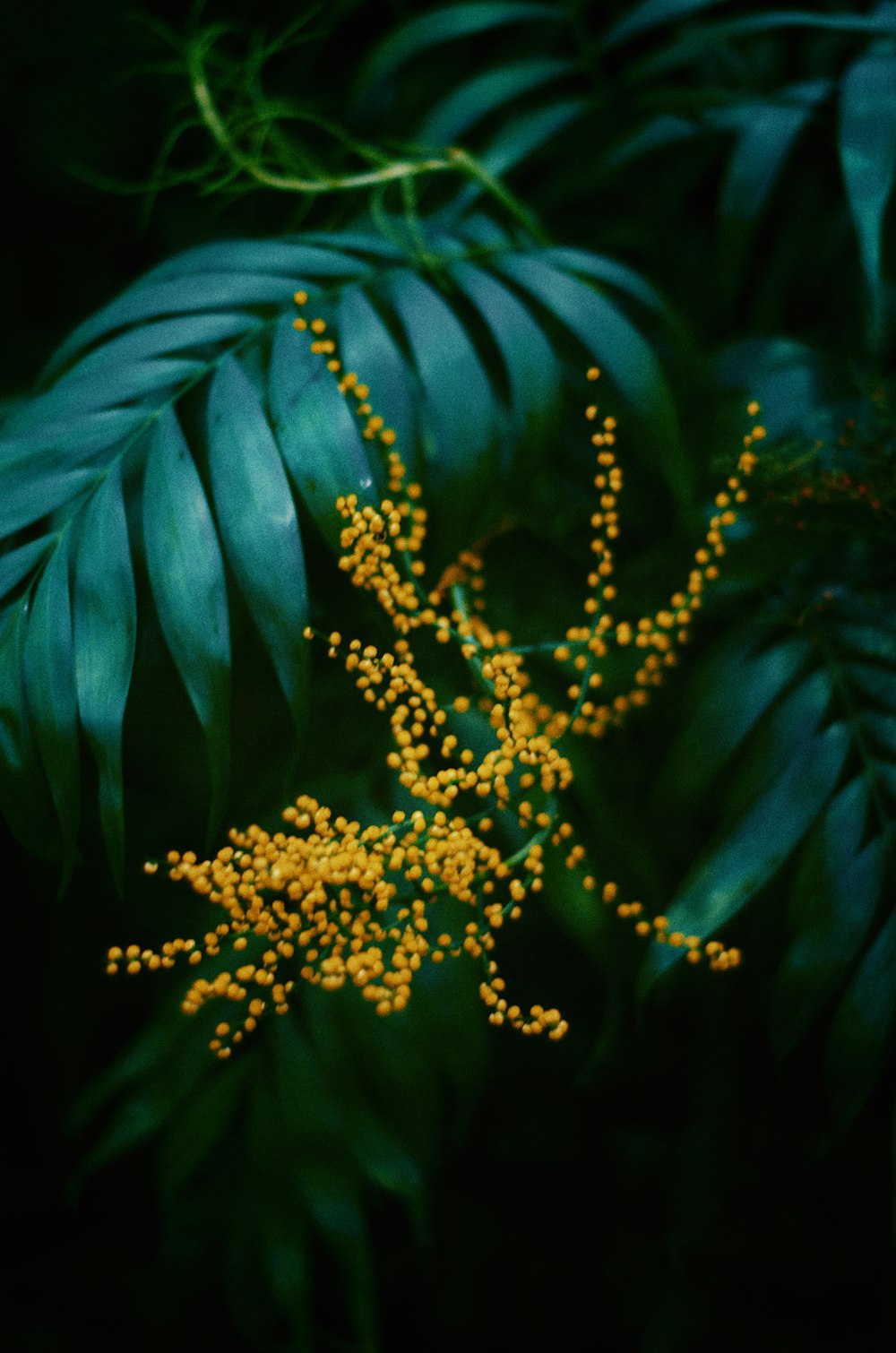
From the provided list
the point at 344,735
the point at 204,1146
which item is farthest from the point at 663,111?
the point at 204,1146

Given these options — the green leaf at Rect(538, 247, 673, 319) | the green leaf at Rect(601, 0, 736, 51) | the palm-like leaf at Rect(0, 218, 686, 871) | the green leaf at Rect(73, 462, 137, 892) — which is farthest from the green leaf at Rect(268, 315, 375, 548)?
the green leaf at Rect(601, 0, 736, 51)

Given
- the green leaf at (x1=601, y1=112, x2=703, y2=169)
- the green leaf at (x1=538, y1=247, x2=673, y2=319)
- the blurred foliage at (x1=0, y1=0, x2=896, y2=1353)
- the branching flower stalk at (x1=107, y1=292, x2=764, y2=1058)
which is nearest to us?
the branching flower stalk at (x1=107, y1=292, x2=764, y2=1058)

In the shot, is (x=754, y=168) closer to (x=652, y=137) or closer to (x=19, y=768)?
(x=652, y=137)

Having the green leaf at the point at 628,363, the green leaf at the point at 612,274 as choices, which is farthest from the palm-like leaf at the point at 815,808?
the green leaf at the point at 612,274

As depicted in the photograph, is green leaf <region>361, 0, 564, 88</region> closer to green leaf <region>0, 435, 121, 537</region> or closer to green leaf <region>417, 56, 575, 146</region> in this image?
green leaf <region>417, 56, 575, 146</region>

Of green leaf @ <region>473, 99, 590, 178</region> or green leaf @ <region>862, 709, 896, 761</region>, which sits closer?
green leaf @ <region>862, 709, 896, 761</region>

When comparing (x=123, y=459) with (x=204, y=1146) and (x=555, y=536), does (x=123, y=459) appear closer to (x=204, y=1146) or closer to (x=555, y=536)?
(x=555, y=536)
